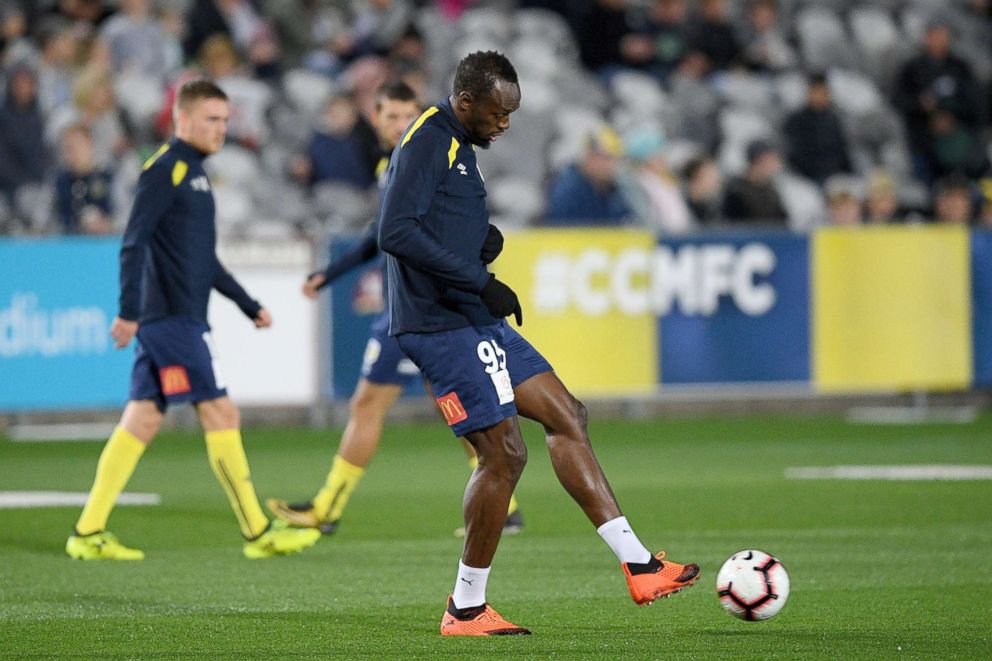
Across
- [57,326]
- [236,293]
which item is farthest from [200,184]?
[57,326]

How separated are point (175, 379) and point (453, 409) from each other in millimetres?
2789

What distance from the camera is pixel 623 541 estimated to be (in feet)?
24.1

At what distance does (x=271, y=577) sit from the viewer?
8953 millimetres

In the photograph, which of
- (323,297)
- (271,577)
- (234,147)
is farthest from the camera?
(234,147)

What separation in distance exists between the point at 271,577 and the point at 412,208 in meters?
2.57

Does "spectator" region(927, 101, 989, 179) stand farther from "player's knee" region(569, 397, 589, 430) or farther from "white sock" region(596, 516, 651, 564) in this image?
"white sock" region(596, 516, 651, 564)

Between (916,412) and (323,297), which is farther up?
(323,297)

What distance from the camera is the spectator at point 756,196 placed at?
19516mm

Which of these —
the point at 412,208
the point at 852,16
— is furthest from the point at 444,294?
the point at 852,16

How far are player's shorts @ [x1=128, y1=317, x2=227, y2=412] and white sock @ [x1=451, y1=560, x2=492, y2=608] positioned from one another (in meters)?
2.86

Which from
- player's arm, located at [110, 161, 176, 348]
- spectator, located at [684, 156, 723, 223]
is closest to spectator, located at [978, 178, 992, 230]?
spectator, located at [684, 156, 723, 223]

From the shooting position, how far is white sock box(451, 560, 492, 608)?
7.21m

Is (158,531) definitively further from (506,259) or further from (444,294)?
(506,259)

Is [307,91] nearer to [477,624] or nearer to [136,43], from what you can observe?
[136,43]
